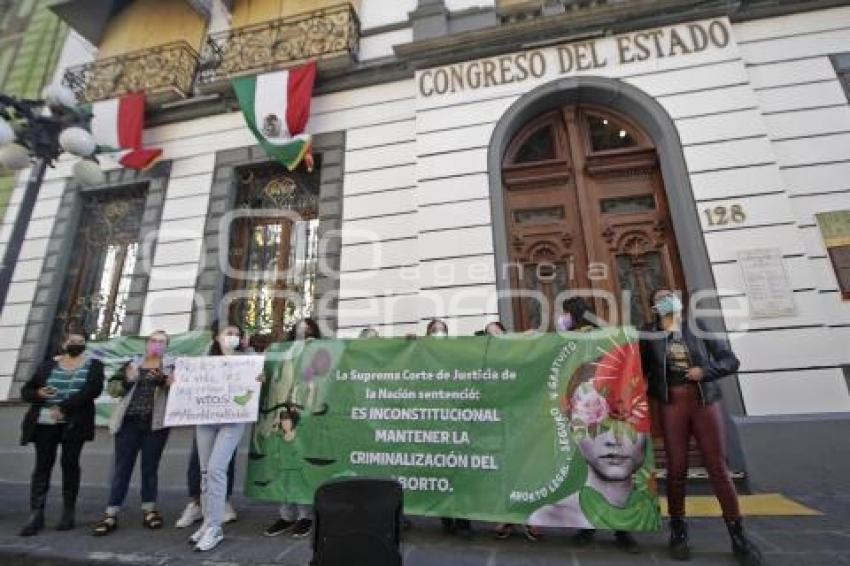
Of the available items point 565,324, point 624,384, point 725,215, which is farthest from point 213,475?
point 725,215

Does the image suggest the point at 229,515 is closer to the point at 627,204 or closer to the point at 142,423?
the point at 142,423

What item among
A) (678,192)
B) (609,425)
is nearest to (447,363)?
(609,425)

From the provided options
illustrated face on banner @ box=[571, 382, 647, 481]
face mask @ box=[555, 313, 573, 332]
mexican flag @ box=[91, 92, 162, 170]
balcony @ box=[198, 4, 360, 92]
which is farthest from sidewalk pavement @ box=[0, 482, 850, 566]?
balcony @ box=[198, 4, 360, 92]

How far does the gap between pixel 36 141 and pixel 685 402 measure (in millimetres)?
8351

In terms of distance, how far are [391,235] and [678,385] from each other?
16.9 ft

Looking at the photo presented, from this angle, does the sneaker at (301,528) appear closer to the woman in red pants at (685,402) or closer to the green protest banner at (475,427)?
the green protest banner at (475,427)

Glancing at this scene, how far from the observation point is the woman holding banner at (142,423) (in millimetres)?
4809

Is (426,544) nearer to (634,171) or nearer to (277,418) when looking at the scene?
(277,418)

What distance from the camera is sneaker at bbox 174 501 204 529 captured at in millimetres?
4652

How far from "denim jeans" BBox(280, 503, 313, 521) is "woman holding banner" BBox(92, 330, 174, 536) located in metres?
1.33

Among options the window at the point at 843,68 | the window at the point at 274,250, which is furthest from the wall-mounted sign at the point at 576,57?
the window at the point at 274,250

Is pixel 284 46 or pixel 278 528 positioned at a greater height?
pixel 284 46

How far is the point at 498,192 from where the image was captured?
7.41 meters

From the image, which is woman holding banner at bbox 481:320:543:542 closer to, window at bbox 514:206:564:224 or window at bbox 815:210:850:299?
window at bbox 514:206:564:224
